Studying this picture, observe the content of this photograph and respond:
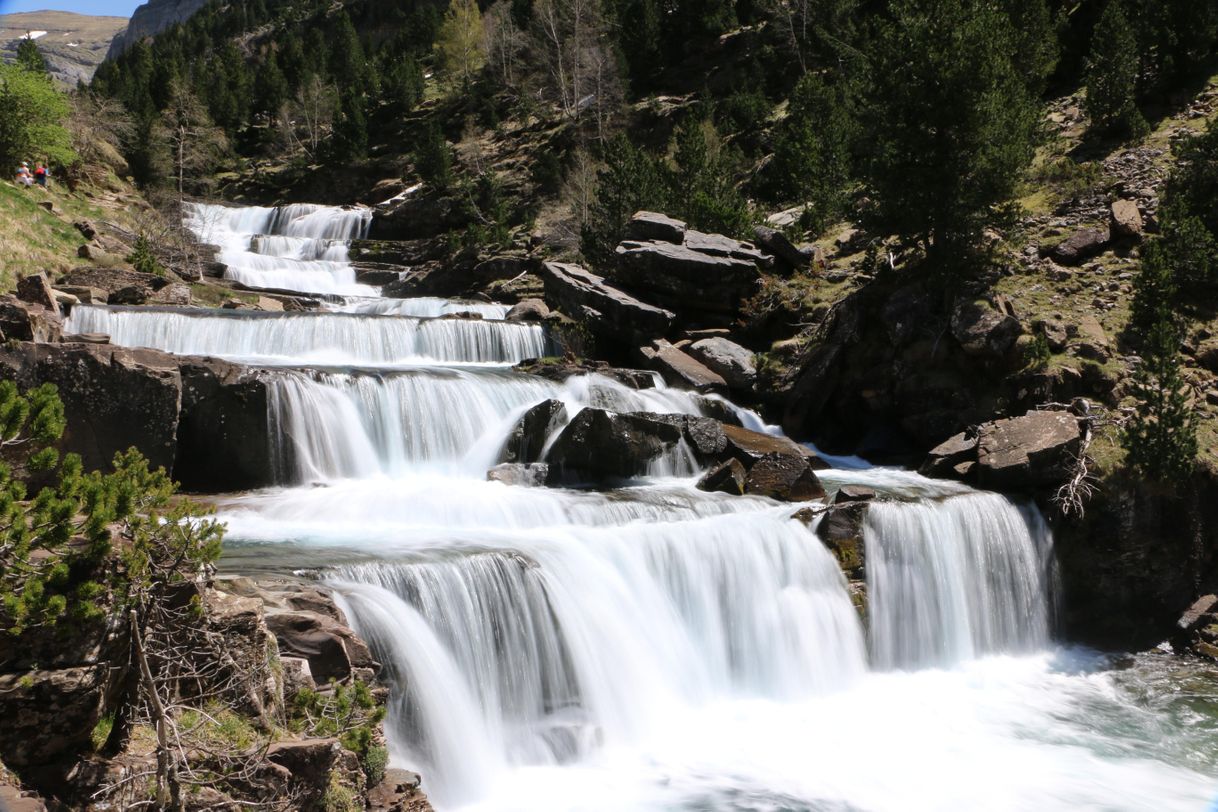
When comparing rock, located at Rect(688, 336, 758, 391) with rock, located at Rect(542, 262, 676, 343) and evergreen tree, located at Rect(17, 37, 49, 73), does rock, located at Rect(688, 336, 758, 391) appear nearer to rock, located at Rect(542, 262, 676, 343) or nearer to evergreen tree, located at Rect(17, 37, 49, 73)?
rock, located at Rect(542, 262, 676, 343)

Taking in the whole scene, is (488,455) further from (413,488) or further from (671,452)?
(671,452)

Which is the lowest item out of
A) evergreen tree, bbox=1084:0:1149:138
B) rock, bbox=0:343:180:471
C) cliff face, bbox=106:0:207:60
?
rock, bbox=0:343:180:471

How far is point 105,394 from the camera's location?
1335cm

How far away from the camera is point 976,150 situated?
20.0 m

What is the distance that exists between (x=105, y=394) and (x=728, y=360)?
1464 cm

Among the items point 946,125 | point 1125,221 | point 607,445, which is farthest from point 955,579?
point 1125,221

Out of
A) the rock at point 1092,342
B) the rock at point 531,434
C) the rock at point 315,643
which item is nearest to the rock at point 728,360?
the rock at point 531,434

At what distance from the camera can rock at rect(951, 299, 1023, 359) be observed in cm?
1859

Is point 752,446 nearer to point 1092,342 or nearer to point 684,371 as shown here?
point 684,371

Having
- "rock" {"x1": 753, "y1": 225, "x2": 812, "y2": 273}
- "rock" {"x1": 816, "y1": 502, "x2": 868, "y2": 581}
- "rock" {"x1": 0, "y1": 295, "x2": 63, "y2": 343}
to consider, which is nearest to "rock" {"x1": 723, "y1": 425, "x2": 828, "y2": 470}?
"rock" {"x1": 816, "y1": 502, "x2": 868, "y2": 581}

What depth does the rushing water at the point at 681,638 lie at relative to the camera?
994 centimetres

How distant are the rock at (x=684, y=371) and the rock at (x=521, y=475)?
6535 mm

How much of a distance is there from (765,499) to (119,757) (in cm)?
1215

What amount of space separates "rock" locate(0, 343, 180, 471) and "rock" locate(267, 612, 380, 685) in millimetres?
7181
